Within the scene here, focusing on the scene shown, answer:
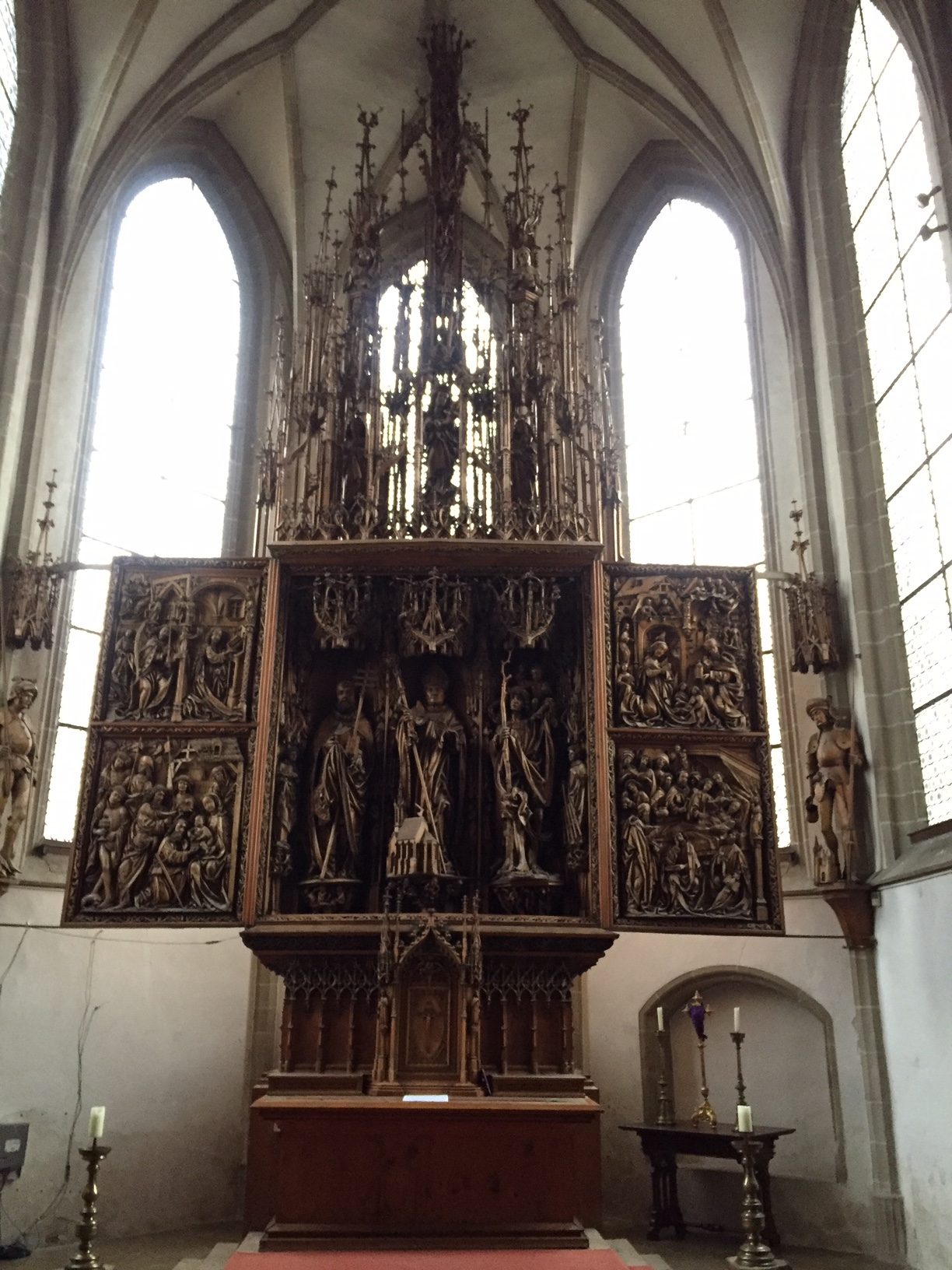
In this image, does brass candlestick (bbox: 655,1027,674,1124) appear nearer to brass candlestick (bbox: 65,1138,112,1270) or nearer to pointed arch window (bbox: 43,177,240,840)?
brass candlestick (bbox: 65,1138,112,1270)

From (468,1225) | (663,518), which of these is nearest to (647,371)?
(663,518)

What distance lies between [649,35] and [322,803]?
32.1ft

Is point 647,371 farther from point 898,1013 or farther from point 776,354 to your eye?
point 898,1013

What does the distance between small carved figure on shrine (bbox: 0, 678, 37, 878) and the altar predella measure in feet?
4.70

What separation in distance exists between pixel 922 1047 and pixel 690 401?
8.06 metres

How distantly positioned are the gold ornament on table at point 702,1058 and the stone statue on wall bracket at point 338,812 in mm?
3786

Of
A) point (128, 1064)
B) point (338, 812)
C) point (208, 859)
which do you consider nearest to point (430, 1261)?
point (208, 859)

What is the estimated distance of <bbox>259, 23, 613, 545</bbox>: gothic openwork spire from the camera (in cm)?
1017

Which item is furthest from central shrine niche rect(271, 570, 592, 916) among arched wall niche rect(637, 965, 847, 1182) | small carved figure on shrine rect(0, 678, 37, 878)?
arched wall niche rect(637, 965, 847, 1182)

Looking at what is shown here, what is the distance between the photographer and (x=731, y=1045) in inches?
458

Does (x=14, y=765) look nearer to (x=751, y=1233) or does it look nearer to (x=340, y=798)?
(x=340, y=798)

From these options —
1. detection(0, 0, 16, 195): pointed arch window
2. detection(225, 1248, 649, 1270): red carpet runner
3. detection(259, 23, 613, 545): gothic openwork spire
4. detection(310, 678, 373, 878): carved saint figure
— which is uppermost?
detection(0, 0, 16, 195): pointed arch window

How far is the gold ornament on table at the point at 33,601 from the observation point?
35.0 feet

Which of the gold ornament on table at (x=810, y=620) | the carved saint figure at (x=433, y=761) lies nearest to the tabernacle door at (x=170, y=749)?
the carved saint figure at (x=433, y=761)
